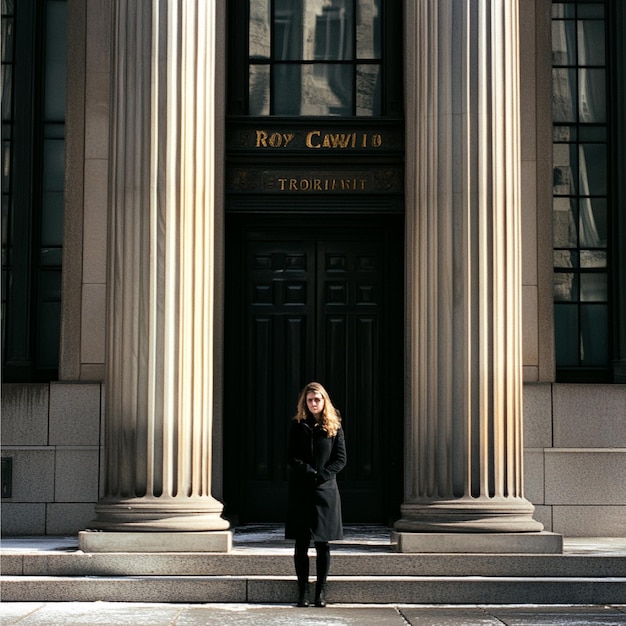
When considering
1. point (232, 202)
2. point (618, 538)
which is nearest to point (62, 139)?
point (232, 202)

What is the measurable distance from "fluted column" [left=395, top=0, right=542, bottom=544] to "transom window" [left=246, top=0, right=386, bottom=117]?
2.84 meters

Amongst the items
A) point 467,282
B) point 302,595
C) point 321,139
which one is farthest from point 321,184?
point 302,595

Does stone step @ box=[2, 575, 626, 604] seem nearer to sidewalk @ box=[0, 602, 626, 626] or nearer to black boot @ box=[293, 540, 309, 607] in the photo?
sidewalk @ box=[0, 602, 626, 626]

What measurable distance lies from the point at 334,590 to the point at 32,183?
7.04m

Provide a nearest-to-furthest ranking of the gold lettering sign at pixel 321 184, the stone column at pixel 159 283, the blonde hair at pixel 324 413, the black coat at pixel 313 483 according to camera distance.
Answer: the black coat at pixel 313 483 < the blonde hair at pixel 324 413 < the stone column at pixel 159 283 < the gold lettering sign at pixel 321 184

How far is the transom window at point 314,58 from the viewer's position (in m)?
17.6

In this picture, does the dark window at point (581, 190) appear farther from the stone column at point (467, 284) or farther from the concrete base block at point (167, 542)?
the concrete base block at point (167, 542)

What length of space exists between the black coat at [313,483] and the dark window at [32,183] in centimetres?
502

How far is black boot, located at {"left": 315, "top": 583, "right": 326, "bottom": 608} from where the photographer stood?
13.2 m

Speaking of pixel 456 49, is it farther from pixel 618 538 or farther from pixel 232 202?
pixel 618 538

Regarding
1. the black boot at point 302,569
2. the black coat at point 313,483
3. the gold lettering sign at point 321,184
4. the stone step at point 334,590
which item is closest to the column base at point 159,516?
the stone step at point 334,590

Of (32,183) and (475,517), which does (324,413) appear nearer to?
(475,517)

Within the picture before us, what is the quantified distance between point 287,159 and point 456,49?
328 centimetres

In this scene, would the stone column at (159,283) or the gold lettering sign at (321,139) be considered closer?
the stone column at (159,283)
